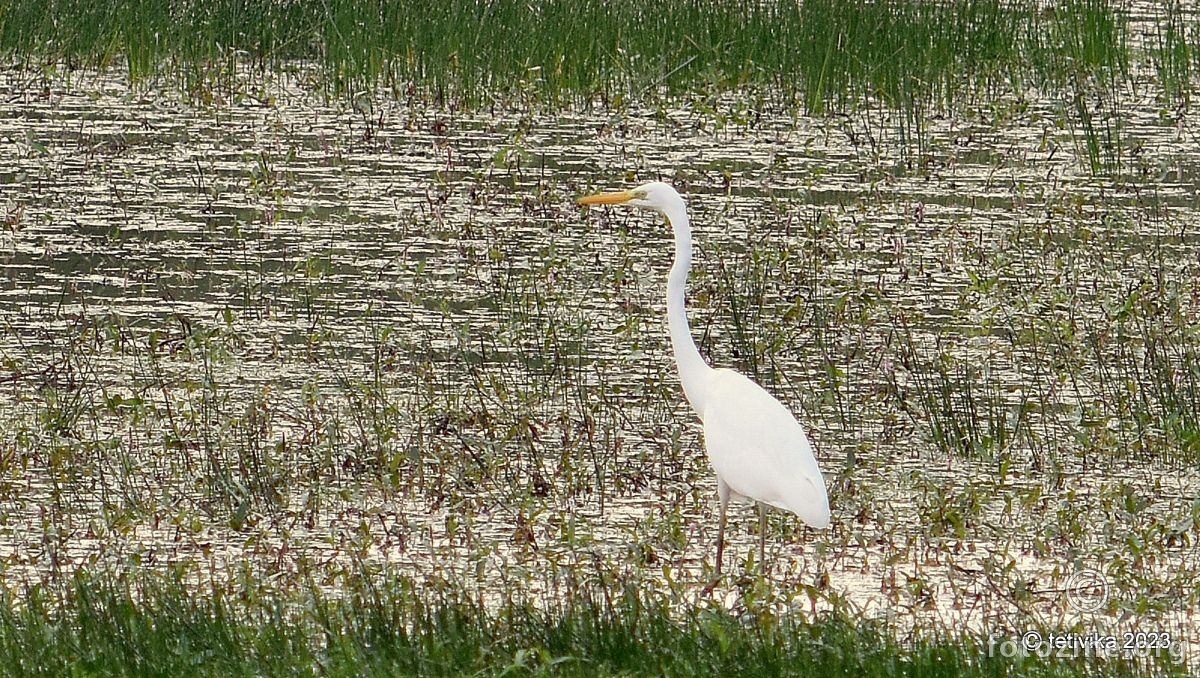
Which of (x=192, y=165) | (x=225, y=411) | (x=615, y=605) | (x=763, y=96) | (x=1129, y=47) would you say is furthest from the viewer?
(x=1129, y=47)

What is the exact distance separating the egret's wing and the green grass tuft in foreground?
1.24 ft

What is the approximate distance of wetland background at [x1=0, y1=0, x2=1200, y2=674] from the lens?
4.48 meters

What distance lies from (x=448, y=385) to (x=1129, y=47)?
7.42 m

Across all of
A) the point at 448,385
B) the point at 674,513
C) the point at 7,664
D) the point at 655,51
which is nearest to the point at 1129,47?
the point at 655,51

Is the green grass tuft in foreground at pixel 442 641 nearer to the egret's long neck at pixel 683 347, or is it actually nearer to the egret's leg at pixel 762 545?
the egret's leg at pixel 762 545

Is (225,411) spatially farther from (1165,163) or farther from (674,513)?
(1165,163)

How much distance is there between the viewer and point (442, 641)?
13.4ft

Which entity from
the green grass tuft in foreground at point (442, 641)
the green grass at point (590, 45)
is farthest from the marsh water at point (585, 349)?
the green grass at point (590, 45)

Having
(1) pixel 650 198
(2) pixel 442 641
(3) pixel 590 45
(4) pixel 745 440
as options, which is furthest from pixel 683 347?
(3) pixel 590 45

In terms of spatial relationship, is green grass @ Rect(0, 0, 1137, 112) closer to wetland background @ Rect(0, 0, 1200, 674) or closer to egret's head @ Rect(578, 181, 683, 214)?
wetland background @ Rect(0, 0, 1200, 674)

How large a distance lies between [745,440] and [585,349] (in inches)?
82.8

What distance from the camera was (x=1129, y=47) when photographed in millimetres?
12719

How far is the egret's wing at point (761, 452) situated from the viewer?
4.63 m

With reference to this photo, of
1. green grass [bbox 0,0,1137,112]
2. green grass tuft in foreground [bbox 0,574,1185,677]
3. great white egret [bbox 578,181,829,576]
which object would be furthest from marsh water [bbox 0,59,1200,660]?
green grass [bbox 0,0,1137,112]
